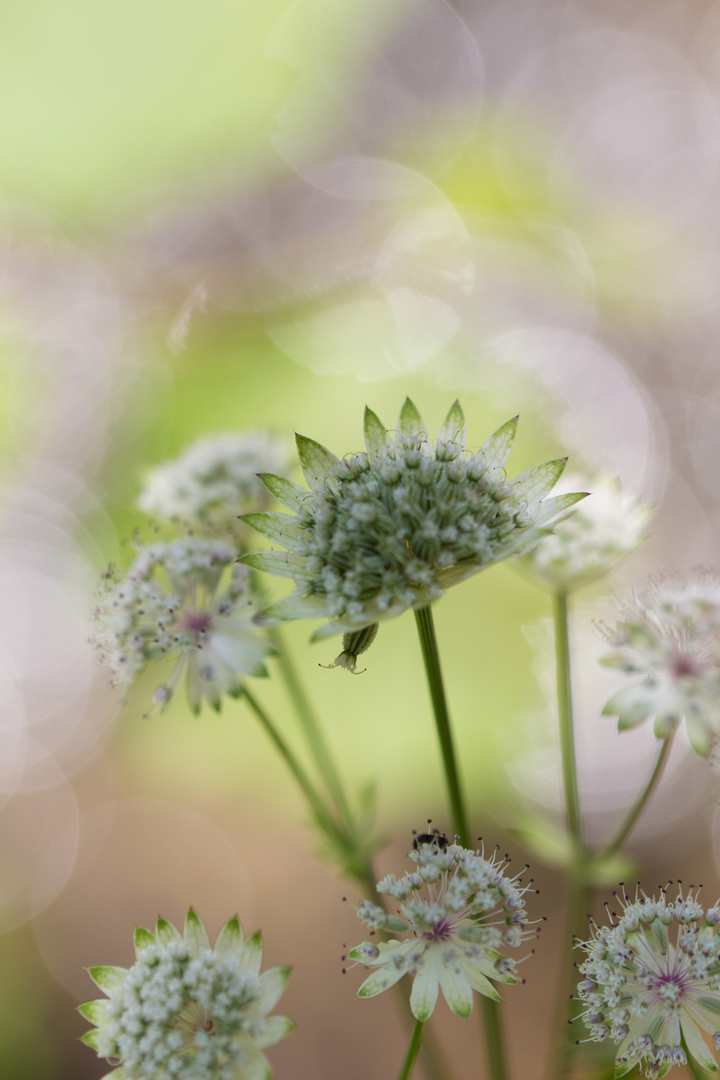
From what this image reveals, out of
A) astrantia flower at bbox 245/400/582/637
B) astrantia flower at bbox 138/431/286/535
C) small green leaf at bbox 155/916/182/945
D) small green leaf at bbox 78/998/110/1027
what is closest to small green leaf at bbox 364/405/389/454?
astrantia flower at bbox 245/400/582/637

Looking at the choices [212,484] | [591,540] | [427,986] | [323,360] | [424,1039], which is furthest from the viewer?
[323,360]

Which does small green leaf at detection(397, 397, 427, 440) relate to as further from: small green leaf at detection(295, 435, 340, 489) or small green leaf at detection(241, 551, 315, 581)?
small green leaf at detection(241, 551, 315, 581)

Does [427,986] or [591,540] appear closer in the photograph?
[427,986]

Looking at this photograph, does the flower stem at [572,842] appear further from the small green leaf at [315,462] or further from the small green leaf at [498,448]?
the small green leaf at [315,462]

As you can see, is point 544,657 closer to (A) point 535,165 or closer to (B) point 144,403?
(B) point 144,403

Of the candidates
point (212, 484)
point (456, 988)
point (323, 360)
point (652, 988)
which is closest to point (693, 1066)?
point (652, 988)

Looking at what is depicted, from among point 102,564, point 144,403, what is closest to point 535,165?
point 144,403

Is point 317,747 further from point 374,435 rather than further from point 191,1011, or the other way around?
point 374,435
